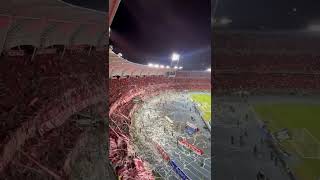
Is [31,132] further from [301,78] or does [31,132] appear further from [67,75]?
[301,78]

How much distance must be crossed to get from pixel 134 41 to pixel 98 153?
0.99 metres

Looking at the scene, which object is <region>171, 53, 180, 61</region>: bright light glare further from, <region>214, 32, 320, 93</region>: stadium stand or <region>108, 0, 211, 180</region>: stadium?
<region>214, 32, 320, 93</region>: stadium stand

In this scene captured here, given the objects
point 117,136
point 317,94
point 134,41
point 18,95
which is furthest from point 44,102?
point 317,94

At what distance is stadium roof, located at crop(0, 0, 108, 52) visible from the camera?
1.88 metres

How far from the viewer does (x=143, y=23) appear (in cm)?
236

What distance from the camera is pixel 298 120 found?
455cm

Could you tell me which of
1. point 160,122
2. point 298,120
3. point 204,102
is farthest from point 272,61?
point 160,122

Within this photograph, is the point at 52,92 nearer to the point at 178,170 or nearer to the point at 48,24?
the point at 48,24

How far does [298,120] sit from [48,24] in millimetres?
4014

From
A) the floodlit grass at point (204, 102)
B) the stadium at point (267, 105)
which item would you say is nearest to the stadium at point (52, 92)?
the floodlit grass at point (204, 102)

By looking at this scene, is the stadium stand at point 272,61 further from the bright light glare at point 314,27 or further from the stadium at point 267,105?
the bright light glare at point 314,27

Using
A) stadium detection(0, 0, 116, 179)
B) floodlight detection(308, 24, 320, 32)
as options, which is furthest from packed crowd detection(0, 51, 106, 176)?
floodlight detection(308, 24, 320, 32)

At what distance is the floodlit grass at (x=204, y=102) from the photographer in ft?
7.87

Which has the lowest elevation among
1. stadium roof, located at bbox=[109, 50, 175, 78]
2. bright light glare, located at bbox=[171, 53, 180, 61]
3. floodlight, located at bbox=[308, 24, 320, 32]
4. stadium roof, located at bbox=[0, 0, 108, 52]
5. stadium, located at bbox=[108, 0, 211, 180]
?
stadium, located at bbox=[108, 0, 211, 180]
